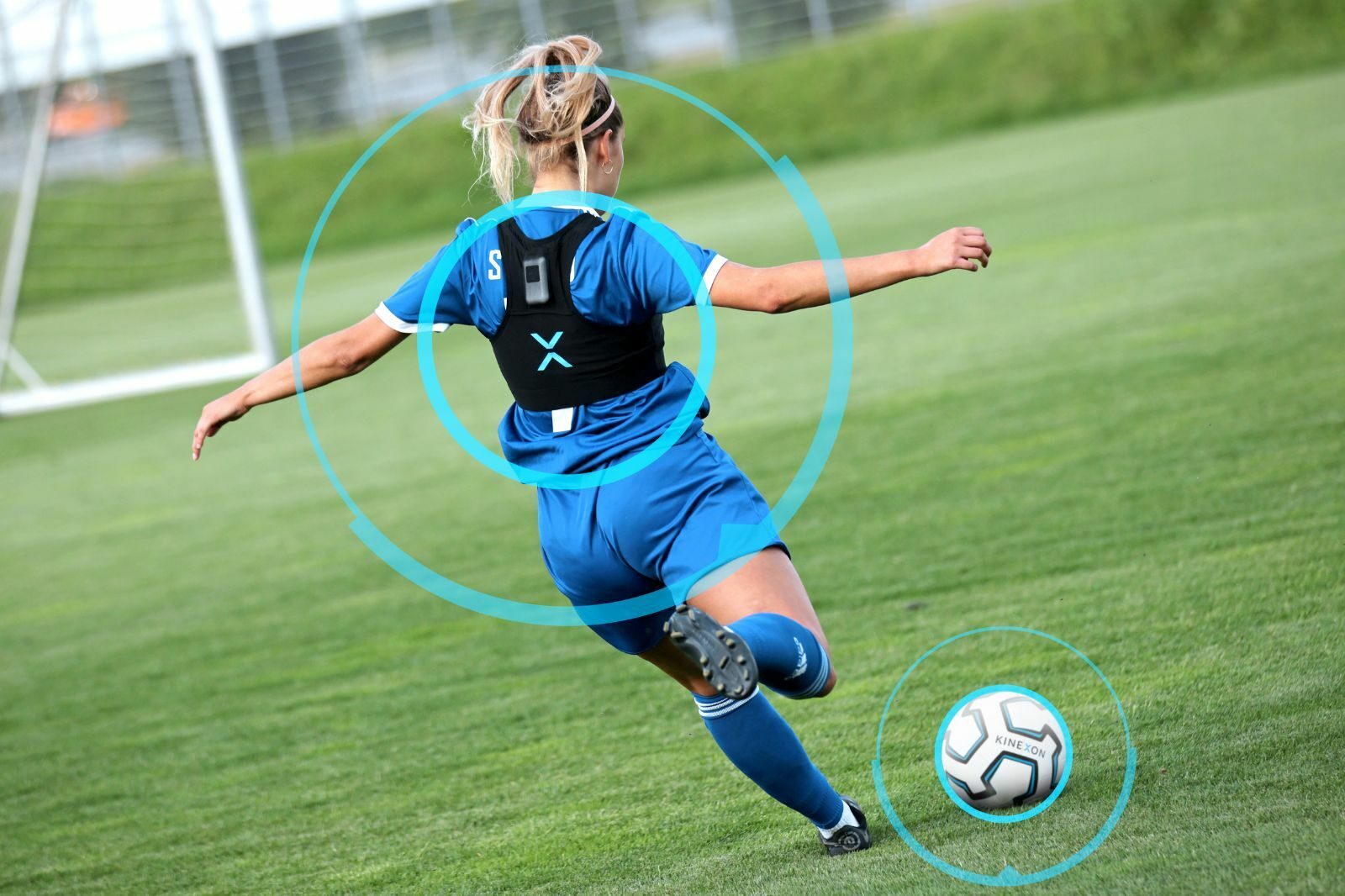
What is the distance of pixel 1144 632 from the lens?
4.26m

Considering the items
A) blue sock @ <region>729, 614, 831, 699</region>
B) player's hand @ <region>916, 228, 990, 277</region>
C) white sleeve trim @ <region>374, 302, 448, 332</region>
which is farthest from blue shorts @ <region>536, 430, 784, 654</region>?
player's hand @ <region>916, 228, 990, 277</region>

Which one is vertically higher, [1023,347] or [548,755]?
[548,755]

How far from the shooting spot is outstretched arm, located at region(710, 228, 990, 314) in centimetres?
278

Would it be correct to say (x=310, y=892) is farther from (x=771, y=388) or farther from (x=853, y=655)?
(x=771, y=388)

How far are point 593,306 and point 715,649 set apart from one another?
28.5 inches

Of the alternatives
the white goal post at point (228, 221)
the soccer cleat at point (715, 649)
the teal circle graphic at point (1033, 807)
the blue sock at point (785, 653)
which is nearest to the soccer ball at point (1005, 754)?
the teal circle graphic at point (1033, 807)

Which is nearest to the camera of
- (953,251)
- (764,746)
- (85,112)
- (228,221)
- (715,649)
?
(715,649)

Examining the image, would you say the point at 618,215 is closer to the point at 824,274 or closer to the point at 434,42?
the point at 824,274

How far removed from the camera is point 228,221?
40.2 ft

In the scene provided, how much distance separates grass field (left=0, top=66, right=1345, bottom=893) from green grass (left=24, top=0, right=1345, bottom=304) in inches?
686

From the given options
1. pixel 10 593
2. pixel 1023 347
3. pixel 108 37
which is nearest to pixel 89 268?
pixel 108 37

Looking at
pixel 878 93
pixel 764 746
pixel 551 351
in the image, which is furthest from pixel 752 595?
pixel 878 93

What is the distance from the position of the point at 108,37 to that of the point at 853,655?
365 inches
